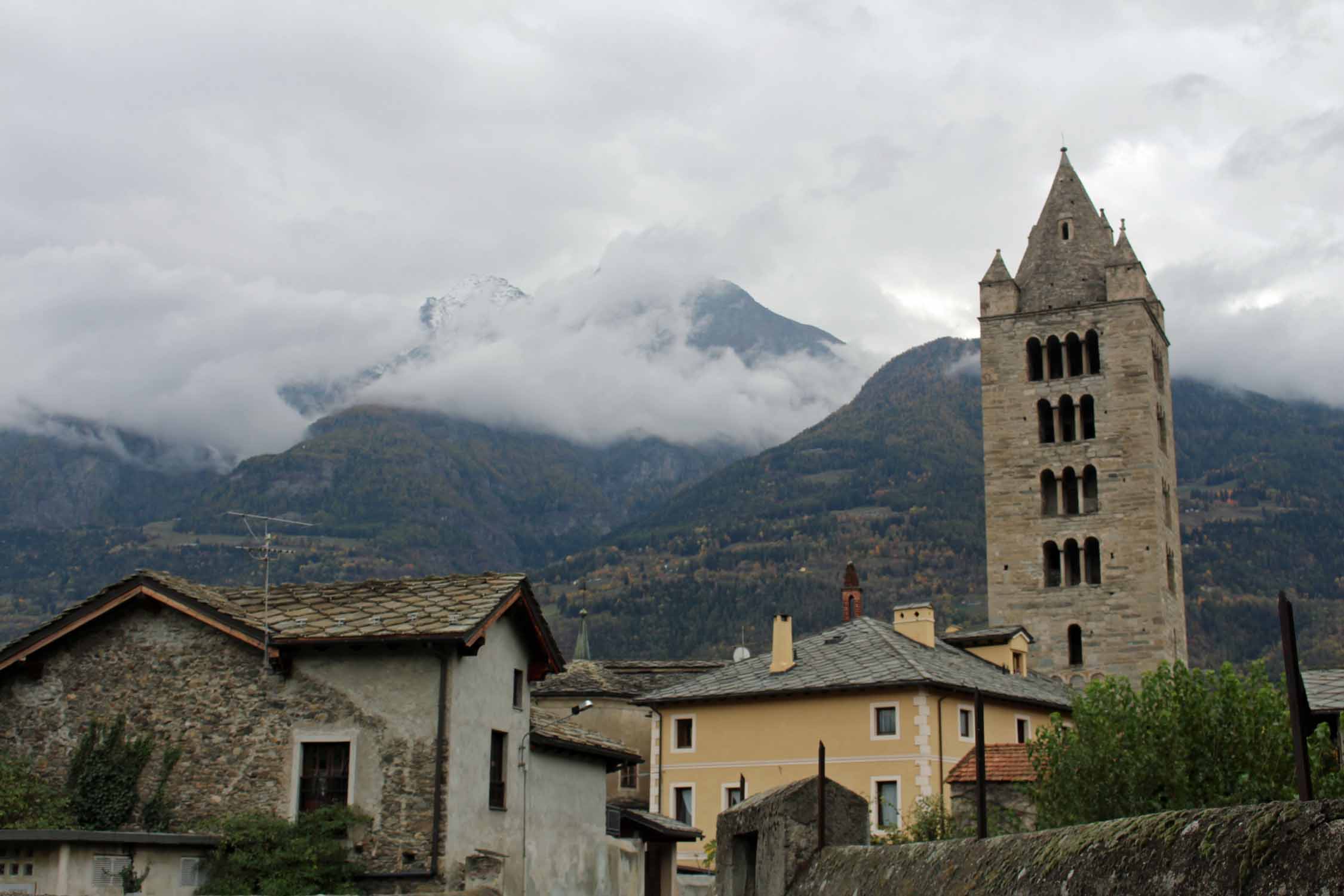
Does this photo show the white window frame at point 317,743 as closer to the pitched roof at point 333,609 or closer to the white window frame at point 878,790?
the pitched roof at point 333,609

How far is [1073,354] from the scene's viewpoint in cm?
8256

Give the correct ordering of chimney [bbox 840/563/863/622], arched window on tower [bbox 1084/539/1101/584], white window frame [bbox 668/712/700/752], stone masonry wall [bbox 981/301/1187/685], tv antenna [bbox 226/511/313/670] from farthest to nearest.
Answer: arched window on tower [bbox 1084/539/1101/584], stone masonry wall [bbox 981/301/1187/685], chimney [bbox 840/563/863/622], white window frame [bbox 668/712/700/752], tv antenna [bbox 226/511/313/670]

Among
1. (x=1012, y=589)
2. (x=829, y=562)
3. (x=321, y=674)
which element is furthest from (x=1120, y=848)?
(x=829, y=562)

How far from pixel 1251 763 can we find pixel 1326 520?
604 ft

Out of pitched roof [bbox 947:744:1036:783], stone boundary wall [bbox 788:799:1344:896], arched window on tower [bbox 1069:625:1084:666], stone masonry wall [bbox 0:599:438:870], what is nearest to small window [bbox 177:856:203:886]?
stone masonry wall [bbox 0:599:438:870]

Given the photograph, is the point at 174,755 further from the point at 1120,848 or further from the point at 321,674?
the point at 1120,848

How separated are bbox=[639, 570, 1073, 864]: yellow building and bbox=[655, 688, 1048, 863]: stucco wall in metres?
0.04

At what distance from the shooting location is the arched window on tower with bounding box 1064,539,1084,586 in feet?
255

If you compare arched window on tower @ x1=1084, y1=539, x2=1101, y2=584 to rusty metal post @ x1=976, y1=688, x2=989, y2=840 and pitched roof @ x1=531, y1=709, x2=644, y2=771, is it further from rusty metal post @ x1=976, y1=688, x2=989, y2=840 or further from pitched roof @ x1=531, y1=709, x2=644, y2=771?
rusty metal post @ x1=976, y1=688, x2=989, y2=840

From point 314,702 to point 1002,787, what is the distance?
19.4 metres

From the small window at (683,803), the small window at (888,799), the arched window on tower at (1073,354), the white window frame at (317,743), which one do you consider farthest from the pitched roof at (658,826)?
the arched window on tower at (1073,354)

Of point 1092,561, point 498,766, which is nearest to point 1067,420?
point 1092,561

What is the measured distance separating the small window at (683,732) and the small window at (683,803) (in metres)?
1.36

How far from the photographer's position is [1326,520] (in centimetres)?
19850
